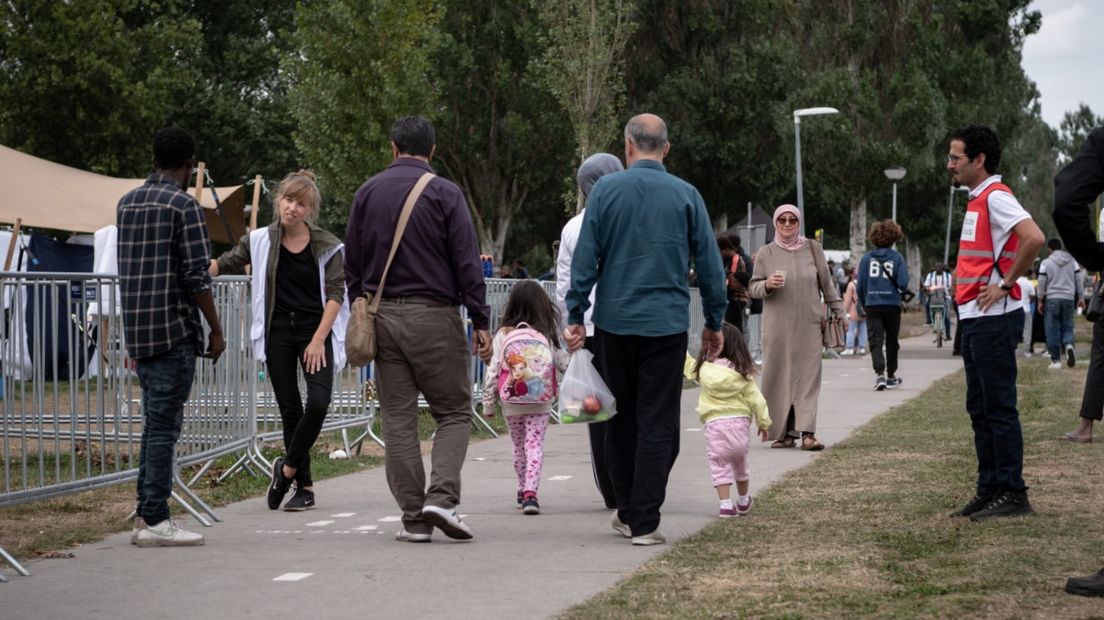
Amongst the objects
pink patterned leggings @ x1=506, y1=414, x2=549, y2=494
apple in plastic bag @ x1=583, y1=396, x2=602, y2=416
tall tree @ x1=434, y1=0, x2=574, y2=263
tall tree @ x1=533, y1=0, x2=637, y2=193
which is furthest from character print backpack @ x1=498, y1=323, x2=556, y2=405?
tall tree @ x1=434, y1=0, x2=574, y2=263

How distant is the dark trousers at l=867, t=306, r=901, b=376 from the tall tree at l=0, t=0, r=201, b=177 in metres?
23.2

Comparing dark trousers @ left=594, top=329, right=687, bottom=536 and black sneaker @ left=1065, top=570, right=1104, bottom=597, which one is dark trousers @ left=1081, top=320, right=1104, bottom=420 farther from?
black sneaker @ left=1065, top=570, right=1104, bottom=597

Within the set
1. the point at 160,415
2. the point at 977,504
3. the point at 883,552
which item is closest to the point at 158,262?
the point at 160,415

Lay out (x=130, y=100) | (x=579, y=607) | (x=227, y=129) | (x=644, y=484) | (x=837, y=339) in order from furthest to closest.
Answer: (x=227, y=129) → (x=130, y=100) → (x=837, y=339) → (x=644, y=484) → (x=579, y=607)

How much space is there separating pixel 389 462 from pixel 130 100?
106 feet

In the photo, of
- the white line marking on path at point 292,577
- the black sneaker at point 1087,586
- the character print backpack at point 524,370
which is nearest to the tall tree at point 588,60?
the character print backpack at point 524,370

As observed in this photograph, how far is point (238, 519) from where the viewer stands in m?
8.36

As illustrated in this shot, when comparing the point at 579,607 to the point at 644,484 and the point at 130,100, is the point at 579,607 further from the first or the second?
the point at 130,100

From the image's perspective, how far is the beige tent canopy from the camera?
19234mm

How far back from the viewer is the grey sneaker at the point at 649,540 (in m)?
7.26

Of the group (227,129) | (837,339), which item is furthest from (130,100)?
(837,339)

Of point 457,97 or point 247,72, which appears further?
point 457,97

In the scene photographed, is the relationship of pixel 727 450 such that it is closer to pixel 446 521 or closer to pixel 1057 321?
pixel 446 521

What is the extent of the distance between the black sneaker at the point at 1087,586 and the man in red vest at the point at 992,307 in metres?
2.02
